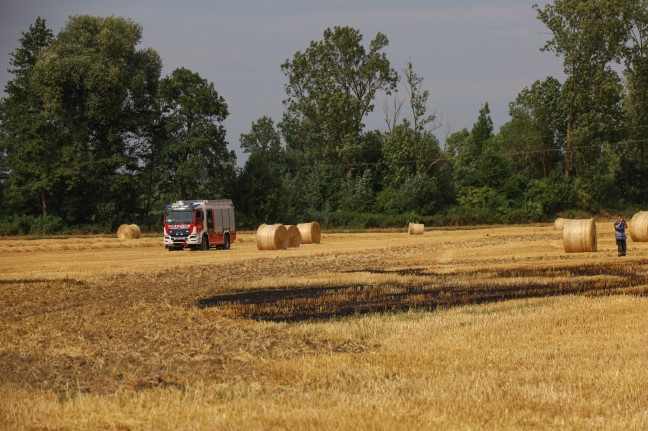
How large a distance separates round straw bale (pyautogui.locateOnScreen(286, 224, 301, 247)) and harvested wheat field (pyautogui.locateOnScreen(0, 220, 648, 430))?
63.4ft

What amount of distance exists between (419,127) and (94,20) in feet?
116

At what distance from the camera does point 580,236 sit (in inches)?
1433

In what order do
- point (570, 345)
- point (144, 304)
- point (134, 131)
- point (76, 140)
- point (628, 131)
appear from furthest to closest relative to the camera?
point (628, 131) < point (134, 131) < point (76, 140) < point (144, 304) < point (570, 345)

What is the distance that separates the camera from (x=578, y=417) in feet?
32.8

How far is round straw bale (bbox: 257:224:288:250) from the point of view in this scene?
150 ft

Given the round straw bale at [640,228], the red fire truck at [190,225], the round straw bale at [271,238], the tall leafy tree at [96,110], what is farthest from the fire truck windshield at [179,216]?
the tall leafy tree at [96,110]

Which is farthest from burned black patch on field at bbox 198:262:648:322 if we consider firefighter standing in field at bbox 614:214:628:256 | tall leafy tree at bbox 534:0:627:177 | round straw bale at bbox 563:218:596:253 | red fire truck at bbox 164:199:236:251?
tall leafy tree at bbox 534:0:627:177

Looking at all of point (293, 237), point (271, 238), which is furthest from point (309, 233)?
point (271, 238)

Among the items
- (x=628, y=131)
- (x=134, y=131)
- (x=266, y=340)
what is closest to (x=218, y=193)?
(x=134, y=131)

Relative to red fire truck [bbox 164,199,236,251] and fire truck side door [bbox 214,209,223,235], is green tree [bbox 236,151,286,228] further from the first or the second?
red fire truck [bbox 164,199,236,251]

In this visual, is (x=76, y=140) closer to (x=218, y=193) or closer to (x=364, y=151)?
(x=218, y=193)

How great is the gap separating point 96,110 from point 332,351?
60517 mm

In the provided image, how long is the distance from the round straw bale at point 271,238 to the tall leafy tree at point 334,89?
47068mm

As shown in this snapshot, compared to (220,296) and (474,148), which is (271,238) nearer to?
(220,296)
